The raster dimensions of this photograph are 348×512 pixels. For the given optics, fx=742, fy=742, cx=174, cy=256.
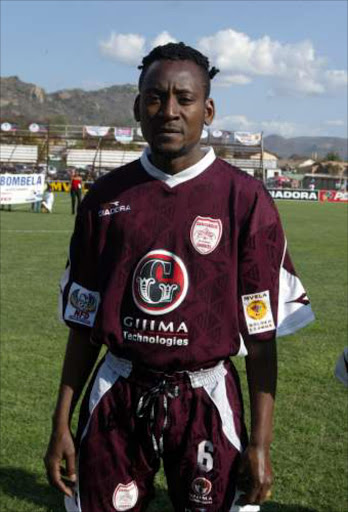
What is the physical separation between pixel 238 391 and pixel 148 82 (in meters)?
1.13

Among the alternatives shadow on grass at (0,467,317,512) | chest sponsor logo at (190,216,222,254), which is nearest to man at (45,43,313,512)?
chest sponsor logo at (190,216,222,254)

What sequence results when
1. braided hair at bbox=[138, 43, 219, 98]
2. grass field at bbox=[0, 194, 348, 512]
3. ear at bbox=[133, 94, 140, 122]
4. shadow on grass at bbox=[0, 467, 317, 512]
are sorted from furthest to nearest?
grass field at bbox=[0, 194, 348, 512] → shadow on grass at bbox=[0, 467, 317, 512] → ear at bbox=[133, 94, 140, 122] → braided hair at bbox=[138, 43, 219, 98]

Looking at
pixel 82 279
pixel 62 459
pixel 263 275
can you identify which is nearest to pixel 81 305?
A: pixel 82 279

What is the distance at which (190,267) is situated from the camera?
2.52m

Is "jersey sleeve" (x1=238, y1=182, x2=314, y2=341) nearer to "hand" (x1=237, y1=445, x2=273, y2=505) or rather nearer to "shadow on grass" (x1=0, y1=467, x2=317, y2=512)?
"hand" (x1=237, y1=445, x2=273, y2=505)

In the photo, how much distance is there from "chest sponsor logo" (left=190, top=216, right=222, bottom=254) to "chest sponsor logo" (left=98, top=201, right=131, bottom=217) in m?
0.25

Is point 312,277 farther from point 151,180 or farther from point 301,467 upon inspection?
point 151,180

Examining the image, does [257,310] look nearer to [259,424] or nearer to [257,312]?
[257,312]

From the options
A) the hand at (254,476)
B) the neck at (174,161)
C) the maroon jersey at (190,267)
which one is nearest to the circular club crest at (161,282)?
the maroon jersey at (190,267)

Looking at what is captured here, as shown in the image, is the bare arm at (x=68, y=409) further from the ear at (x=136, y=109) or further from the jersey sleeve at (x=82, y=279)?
the ear at (x=136, y=109)

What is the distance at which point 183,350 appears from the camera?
8.18ft

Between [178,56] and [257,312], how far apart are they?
0.93 m

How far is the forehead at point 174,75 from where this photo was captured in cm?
254

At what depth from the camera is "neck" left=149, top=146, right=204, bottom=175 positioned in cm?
259
